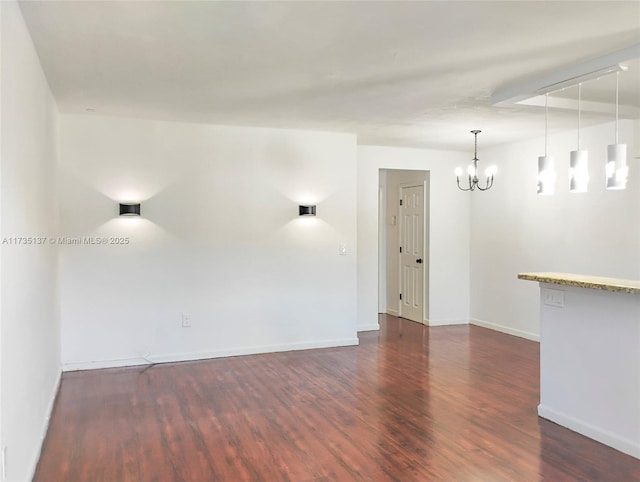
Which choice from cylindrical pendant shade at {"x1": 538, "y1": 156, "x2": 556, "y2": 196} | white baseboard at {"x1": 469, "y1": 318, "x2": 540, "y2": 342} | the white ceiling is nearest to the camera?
the white ceiling

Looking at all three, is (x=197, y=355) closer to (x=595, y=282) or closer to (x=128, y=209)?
(x=128, y=209)

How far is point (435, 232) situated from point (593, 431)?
4.18m

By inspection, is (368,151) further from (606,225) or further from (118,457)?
(118,457)

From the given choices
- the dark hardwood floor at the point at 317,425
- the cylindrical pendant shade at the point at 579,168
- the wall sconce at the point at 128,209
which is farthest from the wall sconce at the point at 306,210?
the cylindrical pendant shade at the point at 579,168

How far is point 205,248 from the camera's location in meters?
5.47

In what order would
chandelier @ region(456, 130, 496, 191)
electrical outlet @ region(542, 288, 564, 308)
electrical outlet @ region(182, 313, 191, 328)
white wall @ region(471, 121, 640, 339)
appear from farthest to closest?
1. chandelier @ region(456, 130, 496, 191)
2. electrical outlet @ region(182, 313, 191, 328)
3. white wall @ region(471, 121, 640, 339)
4. electrical outlet @ region(542, 288, 564, 308)

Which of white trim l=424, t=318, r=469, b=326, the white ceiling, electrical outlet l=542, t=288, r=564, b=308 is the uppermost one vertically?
the white ceiling

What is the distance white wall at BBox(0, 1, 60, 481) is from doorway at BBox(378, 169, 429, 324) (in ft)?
16.6

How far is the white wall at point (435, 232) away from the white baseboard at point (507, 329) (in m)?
0.23

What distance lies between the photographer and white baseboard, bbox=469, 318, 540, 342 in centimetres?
629

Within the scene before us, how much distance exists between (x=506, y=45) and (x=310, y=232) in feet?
10.9

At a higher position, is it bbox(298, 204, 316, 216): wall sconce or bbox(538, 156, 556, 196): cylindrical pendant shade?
bbox(538, 156, 556, 196): cylindrical pendant shade

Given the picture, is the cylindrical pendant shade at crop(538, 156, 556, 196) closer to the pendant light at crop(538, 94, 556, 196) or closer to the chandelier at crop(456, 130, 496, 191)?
the pendant light at crop(538, 94, 556, 196)

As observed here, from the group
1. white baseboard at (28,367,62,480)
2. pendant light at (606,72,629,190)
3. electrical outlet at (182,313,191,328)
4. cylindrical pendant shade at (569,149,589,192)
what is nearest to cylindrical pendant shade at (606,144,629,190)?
pendant light at (606,72,629,190)
